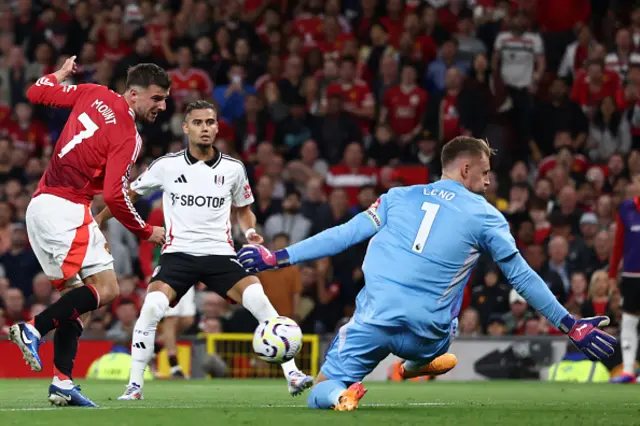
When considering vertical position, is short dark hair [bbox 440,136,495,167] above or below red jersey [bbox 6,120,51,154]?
above

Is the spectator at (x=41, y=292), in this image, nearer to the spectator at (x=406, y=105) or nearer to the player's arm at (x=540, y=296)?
the spectator at (x=406, y=105)

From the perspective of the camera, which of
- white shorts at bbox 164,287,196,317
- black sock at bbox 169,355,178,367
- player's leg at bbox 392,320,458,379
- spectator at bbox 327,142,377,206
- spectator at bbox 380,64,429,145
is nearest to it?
player's leg at bbox 392,320,458,379

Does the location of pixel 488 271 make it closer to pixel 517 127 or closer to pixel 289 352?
pixel 517 127

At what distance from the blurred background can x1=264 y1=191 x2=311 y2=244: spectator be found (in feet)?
0.10

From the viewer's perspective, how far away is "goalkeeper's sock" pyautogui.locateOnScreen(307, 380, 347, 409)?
753 centimetres

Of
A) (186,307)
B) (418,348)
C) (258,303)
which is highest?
(418,348)

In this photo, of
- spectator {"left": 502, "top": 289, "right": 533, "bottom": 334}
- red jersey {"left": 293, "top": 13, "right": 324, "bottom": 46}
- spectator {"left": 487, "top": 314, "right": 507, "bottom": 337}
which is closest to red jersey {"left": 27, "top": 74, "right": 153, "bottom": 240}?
spectator {"left": 487, "top": 314, "right": 507, "bottom": 337}

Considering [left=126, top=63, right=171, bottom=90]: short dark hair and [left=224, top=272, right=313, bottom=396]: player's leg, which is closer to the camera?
[left=126, top=63, right=171, bottom=90]: short dark hair

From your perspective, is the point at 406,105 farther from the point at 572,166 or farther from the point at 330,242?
the point at 330,242

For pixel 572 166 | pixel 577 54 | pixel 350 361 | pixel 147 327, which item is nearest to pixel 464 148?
pixel 350 361

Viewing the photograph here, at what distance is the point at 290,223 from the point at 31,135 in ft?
16.2

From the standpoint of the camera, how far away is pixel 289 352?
843 centimetres

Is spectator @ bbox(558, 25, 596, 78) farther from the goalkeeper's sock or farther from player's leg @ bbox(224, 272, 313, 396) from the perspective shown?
the goalkeeper's sock

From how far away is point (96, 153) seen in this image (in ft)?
28.4
